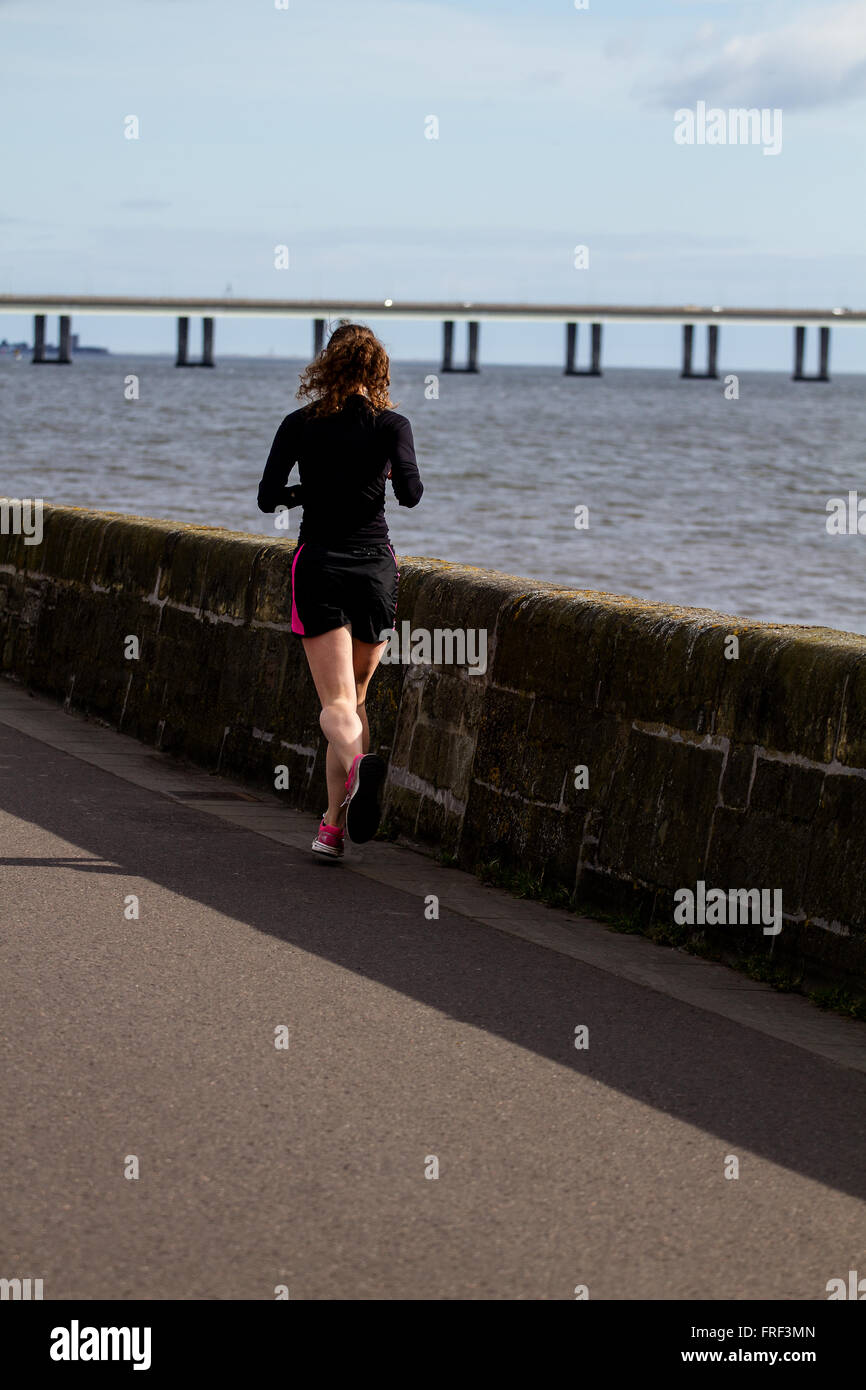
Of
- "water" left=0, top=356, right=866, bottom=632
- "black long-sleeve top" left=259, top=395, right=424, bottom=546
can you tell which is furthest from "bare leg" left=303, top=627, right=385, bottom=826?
"water" left=0, top=356, right=866, bottom=632

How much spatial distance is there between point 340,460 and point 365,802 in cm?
123

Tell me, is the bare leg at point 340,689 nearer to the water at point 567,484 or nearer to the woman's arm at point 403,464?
the woman's arm at point 403,464

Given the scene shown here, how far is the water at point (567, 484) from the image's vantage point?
89.2ft

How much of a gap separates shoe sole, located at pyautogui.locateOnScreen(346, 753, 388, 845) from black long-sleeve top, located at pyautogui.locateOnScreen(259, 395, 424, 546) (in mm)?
848

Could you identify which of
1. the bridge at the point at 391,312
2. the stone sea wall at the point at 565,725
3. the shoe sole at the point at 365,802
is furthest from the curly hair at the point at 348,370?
the bridge at the point at 391,312

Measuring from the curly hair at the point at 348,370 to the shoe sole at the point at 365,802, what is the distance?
4.19ft

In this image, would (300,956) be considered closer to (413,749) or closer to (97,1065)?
(97,1065)

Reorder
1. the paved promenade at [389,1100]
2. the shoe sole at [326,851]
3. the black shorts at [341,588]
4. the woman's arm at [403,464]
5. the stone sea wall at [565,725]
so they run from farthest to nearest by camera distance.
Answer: the shoe sole at [326,851] < the black shorts at [341,588] < the woman's arm at [403,464] < the stone sea wall at [565,725] < the paved promenade at [389,1100]

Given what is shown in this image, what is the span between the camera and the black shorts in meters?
6.57

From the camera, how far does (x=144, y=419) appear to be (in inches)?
2945

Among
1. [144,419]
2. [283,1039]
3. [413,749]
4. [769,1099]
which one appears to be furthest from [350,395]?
[144,419]

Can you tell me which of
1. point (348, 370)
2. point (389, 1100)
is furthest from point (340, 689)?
point (389, 1100)

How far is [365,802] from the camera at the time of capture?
21.2 feet
